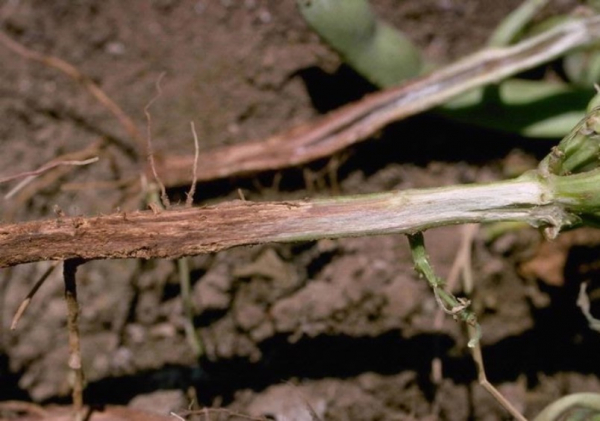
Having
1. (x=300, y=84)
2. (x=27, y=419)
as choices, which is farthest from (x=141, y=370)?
(x=300, y=84)

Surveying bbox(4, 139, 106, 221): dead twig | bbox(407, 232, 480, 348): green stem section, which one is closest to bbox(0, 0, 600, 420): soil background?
bbox(4, 139, 106, 221): dead twig

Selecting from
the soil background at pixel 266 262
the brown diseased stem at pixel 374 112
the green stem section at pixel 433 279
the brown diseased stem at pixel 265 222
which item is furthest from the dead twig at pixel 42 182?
the green stem section at pixel 433 279

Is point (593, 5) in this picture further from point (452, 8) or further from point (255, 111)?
point (255, 111)

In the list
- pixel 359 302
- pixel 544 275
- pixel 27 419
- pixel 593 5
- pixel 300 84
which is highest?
pixel 593 5

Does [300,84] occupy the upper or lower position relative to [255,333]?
upper

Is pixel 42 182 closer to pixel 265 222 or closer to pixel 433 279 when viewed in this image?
pixel 265 222

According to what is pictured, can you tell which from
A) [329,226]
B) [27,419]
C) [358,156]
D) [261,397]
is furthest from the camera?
[358,156]

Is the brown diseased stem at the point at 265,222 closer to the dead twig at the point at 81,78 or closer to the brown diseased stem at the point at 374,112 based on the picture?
the brown diseased stem at the point at 374,112
